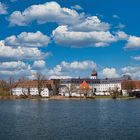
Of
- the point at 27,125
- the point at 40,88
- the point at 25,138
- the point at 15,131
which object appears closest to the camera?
the point at 25,138

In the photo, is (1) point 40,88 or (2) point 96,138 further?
(1) point 40,88

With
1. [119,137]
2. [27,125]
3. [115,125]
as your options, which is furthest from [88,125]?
[119,137]

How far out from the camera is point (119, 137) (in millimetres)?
45250

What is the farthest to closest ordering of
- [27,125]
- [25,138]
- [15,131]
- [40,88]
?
[40,88]
[27,125]
[15,131]
[25,138]

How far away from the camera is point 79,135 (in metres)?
46.8

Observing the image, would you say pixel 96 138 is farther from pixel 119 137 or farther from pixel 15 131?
pixel 15 131

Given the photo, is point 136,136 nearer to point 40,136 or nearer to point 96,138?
point 96,138

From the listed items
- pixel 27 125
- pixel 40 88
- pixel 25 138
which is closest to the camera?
pixel 25 138

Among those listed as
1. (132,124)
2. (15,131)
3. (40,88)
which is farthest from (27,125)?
(40,88)

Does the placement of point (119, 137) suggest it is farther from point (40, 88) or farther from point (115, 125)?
point (40, 88)

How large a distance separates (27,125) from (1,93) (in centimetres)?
14478

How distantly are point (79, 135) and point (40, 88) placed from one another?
14719cm

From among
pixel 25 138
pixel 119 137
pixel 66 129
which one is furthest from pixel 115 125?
pixel 25 138

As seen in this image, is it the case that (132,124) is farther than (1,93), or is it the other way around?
(1,93)
